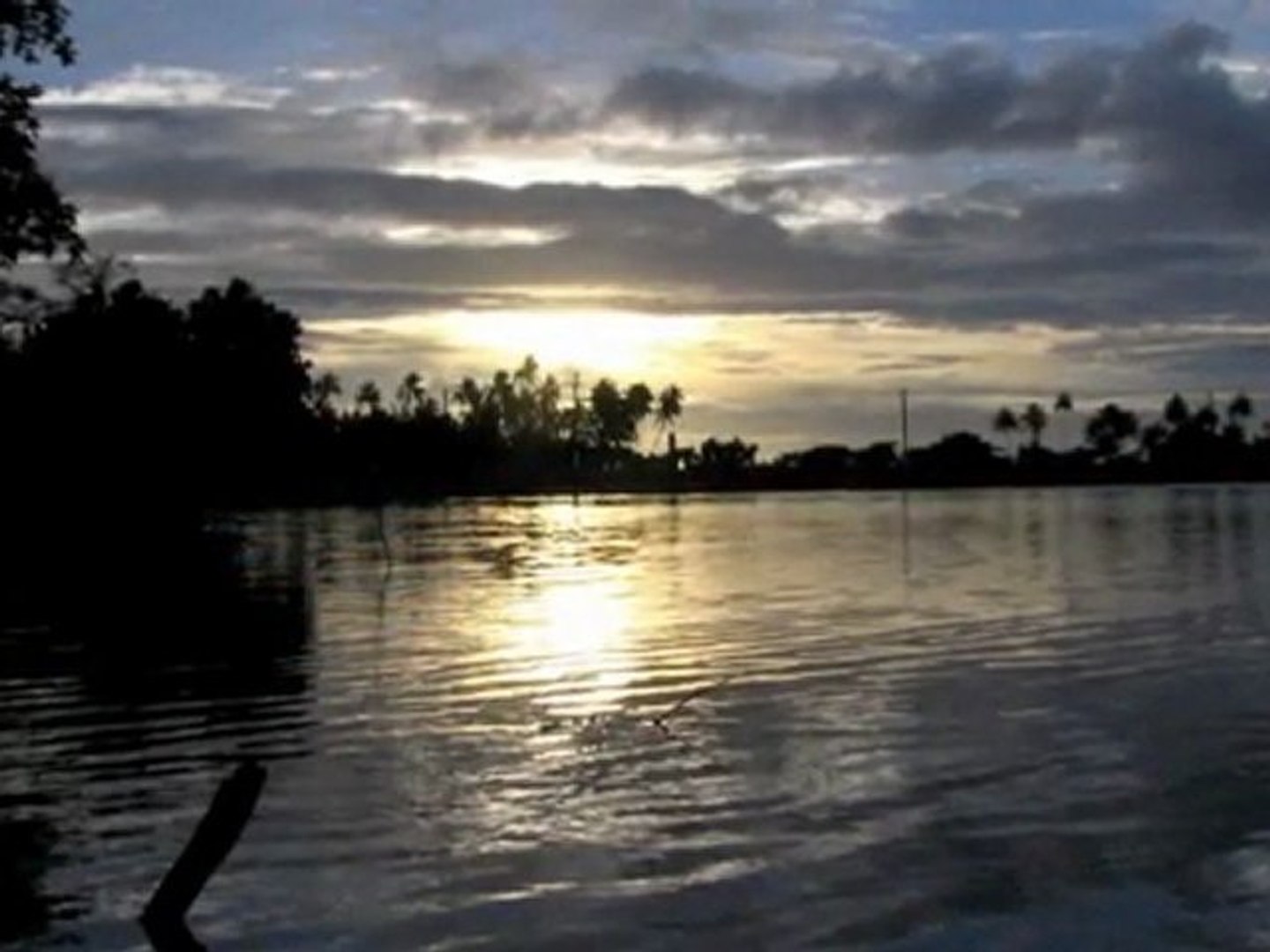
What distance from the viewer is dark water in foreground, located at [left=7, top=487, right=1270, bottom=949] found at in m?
15.3

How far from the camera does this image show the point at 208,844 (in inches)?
540

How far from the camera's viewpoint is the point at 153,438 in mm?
73812

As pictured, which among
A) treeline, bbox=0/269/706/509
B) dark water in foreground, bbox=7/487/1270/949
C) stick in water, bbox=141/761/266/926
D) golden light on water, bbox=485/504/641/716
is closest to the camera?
stick in water, bbox=141/761/266/926

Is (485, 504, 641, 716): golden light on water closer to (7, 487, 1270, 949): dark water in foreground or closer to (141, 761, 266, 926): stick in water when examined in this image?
(7, 487, 1270, 949): dark water in foreground

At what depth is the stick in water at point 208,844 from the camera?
13070 mm

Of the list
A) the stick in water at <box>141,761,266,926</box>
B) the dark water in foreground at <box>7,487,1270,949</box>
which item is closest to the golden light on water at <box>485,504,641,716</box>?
the dark water in foreground at <box>7,487,1270,949</box>

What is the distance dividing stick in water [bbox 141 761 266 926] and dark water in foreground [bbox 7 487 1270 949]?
270 millimetres

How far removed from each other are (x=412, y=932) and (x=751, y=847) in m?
3.74

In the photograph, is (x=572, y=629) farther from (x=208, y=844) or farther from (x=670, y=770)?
(x=208, y=844)

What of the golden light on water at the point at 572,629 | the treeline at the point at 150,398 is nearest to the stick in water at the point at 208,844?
the golden light on water at the point at 572,629

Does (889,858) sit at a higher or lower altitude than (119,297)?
lower

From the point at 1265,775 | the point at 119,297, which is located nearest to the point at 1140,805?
the point at 1265,775

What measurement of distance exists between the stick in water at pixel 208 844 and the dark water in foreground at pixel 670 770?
0.27 metres

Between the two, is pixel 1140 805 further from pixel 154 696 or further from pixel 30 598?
pixel 30 598
